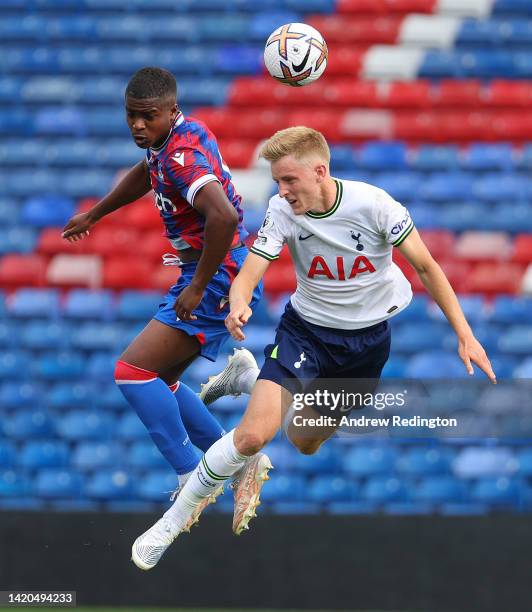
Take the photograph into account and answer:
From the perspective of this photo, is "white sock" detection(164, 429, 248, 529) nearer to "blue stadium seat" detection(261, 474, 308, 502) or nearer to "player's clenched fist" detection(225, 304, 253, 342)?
"player's clenched fist" detection(225, 304, 253, 342)

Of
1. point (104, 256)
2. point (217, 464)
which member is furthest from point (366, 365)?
point (104, 256)

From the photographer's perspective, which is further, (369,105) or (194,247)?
(369,105)

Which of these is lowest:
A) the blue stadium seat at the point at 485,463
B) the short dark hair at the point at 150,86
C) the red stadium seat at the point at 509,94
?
the blue stadium seat at the point at 485,463

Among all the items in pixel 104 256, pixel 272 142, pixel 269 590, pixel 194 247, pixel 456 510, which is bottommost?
pixel 269 590

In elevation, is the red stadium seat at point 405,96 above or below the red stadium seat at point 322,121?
above

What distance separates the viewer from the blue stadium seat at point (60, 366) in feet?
31.7

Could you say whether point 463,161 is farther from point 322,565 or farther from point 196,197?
point 196,197

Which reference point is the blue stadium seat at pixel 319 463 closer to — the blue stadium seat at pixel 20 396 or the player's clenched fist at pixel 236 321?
the blue stadium seat at pixel 20 396

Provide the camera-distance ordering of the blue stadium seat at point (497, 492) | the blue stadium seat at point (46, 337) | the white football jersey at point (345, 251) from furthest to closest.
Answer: the blue stadium seat at point (46, 337), the blue stadium seat at point (497, 492), the white football jersey at point (345, 251)

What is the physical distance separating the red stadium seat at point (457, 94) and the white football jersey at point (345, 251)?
479 centimetres

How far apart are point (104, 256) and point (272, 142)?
478 cm

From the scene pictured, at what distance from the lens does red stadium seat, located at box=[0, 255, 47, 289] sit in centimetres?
1015

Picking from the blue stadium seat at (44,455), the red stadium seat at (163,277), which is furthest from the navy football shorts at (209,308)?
the red stadium seat at (163,277)

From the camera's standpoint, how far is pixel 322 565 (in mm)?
8648
